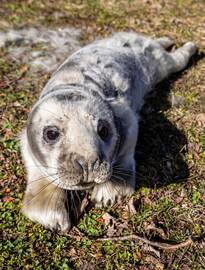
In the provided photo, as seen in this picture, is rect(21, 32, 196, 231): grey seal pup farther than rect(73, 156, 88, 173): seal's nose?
Yes

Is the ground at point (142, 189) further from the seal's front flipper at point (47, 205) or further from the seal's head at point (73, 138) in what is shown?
the seal's head at point (73, 138)

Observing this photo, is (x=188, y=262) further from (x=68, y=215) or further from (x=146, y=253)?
(x=68, y=215)

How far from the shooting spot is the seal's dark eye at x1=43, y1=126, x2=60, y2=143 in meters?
4.52

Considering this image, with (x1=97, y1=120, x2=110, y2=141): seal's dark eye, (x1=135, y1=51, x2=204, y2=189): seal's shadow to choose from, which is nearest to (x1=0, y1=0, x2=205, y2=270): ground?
(x1=135, y1=51, x2=204, y2=189): seal's shadow

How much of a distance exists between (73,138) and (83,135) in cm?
8

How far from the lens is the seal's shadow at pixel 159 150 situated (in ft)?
17.7

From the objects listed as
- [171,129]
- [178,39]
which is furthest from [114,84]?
[178,39]

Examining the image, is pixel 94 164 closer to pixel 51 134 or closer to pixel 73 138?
pixel 73 138

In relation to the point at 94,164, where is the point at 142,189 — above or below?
below

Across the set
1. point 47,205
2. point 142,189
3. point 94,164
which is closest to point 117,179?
point 142,189

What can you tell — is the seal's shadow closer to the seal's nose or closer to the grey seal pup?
the grey seal pup

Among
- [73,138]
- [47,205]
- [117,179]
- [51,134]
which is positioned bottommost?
[47,205]

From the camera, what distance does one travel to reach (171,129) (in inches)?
239

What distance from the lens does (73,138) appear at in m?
4.34
